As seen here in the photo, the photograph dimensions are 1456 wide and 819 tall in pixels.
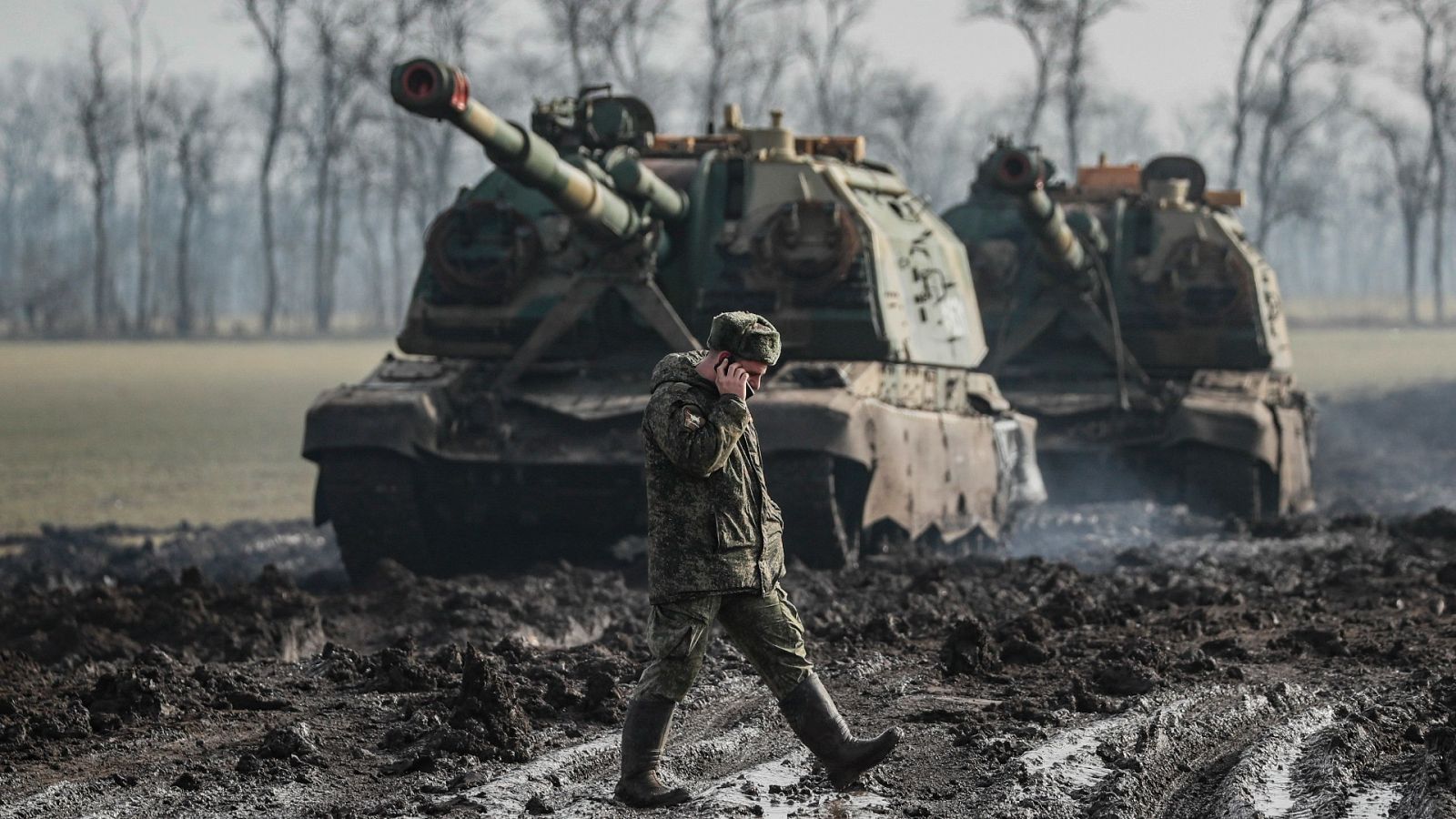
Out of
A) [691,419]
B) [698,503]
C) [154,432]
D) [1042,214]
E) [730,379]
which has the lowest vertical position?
[154,432]

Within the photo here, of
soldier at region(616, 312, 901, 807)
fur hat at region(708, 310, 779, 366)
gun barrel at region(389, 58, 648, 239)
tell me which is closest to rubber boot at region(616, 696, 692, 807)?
soldier at region(616, 312, 901, 807)

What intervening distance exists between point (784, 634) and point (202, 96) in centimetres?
5098

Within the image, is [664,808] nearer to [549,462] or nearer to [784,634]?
[784,634]

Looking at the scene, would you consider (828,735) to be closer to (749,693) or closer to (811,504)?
(749,693)

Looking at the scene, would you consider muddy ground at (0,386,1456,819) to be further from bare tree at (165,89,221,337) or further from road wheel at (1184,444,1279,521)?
bare tree at (165,89,221,337)

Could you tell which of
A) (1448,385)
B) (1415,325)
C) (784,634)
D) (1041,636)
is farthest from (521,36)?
(784,634)

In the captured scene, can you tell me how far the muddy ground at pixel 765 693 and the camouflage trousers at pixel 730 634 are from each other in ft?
1.17

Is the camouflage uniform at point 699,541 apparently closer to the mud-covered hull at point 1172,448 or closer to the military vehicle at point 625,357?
the military vehicle at point 625,357

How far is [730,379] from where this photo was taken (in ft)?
20.0

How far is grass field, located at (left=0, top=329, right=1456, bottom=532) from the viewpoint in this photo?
1881 cm

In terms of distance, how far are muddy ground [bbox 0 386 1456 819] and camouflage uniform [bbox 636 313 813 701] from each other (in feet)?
1.50

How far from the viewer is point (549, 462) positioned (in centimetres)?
1221

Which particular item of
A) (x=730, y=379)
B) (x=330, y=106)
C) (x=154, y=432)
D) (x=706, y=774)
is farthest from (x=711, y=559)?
(x=330, y=106)

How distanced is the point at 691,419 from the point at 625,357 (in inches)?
285
